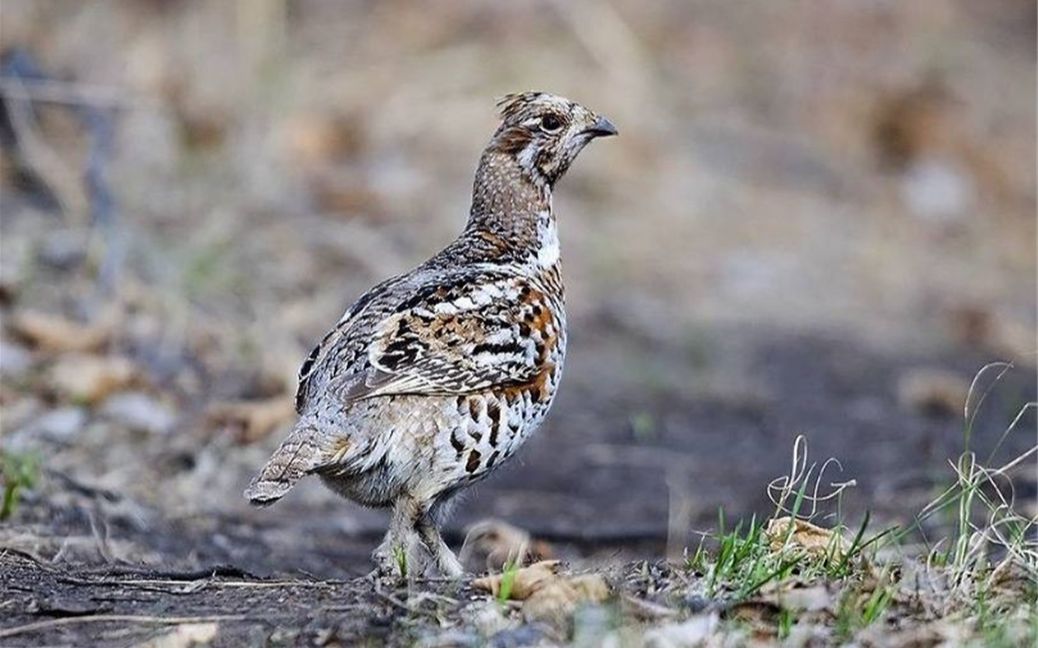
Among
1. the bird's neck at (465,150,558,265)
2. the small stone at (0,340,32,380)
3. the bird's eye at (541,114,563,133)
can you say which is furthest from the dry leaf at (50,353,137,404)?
the bird's eye at (541,114,563,133)

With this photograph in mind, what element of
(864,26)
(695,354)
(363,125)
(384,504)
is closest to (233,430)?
(384,504)

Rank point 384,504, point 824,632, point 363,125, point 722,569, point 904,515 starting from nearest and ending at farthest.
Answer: point 824,632 → point 722,569 → point 384,504 → point 904,515 → point 363,125

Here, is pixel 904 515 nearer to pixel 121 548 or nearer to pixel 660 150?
pixel 121 548

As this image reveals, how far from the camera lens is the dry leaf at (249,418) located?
8031mm

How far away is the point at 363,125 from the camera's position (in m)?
13.0

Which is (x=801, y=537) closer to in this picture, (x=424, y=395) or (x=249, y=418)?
(x=424, y=395)

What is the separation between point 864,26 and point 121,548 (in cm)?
1209

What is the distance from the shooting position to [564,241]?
40.5 feet

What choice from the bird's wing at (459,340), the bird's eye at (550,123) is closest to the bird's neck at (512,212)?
the bird's eye at (550,123)

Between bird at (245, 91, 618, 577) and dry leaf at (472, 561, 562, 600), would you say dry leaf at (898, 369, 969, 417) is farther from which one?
dry leaf at (472, 561, 562, 600)

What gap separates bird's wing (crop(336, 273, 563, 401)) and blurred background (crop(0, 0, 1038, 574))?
1.26 metres

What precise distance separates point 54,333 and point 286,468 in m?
3.49

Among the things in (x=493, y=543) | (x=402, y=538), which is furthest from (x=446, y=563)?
(x=493, y=543)

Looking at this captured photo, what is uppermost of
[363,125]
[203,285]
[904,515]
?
[363,125]
